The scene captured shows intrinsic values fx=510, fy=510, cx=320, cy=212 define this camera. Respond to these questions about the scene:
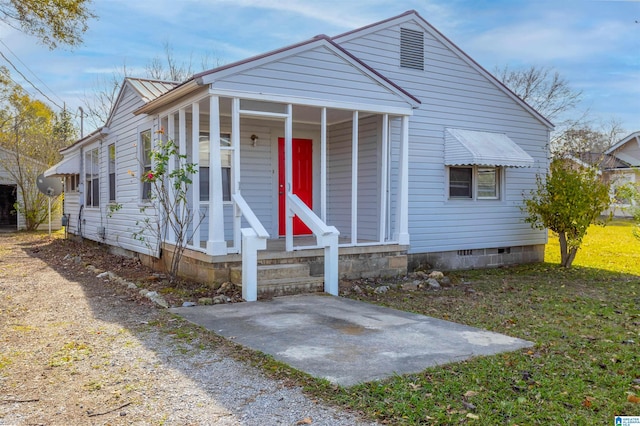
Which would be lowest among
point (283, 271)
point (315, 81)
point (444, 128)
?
point (283, 271)

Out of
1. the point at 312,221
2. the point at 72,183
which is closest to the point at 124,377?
the point at 312,221

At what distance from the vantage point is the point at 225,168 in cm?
963

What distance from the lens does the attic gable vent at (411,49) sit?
10984mm

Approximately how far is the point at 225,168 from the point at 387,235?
3.38 m

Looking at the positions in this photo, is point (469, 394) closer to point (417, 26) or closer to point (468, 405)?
point (468, 405)

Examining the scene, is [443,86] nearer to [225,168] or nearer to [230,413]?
[225,168]

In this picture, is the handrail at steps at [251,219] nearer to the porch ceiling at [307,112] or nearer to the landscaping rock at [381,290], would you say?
the porch ceiling at [307,112]

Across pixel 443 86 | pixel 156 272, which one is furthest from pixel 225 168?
pixel 443 86

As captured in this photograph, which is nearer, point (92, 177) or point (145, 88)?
point (145, 88)

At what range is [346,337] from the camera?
529cm

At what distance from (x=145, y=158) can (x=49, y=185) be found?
10.5 m

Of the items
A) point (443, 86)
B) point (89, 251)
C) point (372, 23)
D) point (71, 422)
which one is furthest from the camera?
point (89, 251)

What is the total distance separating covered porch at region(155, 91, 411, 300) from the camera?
759 cm

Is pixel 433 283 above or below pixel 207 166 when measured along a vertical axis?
below
